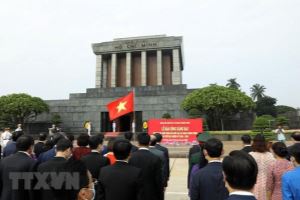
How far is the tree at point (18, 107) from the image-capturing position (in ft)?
93.1

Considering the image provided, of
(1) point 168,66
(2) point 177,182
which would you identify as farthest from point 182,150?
(1) point 168,66

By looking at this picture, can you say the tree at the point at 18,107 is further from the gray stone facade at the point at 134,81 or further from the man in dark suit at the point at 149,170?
the man in dark suit at the point at 149,170

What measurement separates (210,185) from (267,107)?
2052 inches

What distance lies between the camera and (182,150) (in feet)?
52.0

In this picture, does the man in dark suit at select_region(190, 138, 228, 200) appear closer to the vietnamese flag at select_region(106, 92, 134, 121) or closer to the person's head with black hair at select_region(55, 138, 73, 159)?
the person's head with black hair at select_region(55, 138, 73, 159)

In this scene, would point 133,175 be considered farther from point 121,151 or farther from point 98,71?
point 98,71

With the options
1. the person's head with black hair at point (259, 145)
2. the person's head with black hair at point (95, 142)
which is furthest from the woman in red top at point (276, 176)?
the person's head with black hair at point (95, 142)

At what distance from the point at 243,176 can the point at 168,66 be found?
122 feet

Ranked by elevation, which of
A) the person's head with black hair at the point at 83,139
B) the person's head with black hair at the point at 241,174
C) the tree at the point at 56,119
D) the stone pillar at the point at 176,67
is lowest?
the person's head with black hair at the point at 241,174

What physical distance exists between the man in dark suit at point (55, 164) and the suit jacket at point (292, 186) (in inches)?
89.5

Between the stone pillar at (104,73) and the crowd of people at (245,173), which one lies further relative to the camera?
the stone pillar at (104,73)

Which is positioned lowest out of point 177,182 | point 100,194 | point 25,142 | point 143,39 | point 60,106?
point 177,182

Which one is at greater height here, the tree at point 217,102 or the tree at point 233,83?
the tree at point 233,83

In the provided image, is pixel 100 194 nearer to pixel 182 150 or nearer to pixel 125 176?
pixel 125 176
